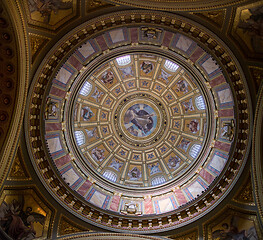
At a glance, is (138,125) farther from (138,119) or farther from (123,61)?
(123,61)

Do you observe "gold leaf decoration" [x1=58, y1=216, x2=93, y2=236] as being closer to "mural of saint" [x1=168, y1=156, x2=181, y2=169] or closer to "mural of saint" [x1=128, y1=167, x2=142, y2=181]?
"mural of saint" [x1=128, y1=167, x2=142, y2=181]

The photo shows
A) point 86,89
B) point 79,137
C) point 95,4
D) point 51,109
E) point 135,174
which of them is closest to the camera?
point 95,4

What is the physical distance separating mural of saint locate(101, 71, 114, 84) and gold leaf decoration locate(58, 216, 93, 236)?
Answer: 12.9 metres

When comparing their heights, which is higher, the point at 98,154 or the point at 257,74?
the point at 257,74

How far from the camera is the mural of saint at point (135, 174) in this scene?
1020 inches

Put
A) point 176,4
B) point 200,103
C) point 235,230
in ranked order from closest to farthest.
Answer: point 176,4 < point 235,230 < point 200,103

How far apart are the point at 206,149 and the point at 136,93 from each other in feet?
31.6

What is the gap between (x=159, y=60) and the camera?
24203 mm

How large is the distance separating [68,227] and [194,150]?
12.8 metres

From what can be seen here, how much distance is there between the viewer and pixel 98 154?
26.3 meters

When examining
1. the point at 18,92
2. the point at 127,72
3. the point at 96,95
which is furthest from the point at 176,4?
the point at 96,95

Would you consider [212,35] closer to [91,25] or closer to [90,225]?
[91,25]

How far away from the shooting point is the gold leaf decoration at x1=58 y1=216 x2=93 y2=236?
17.5m

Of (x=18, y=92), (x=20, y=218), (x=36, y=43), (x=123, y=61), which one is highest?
(x=123, y=61)
